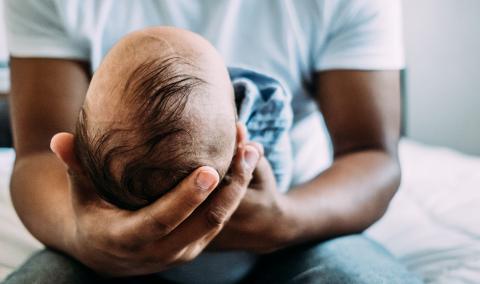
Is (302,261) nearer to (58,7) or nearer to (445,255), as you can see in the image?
(445,255)

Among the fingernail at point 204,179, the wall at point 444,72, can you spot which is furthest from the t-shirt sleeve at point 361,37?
the wall at point 444,72

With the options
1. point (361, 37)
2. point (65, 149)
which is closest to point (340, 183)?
point (361, 37)

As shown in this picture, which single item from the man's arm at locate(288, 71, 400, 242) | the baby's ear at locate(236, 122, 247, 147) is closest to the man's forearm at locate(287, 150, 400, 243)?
the man's arm at locate(288, 71, 400, 242)

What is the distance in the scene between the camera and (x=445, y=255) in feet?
2.93

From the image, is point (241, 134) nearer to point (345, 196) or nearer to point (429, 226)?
point (345, 196)

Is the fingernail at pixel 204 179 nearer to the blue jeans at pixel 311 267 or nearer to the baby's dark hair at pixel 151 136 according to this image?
the baby's dark hair at pixel 151 136

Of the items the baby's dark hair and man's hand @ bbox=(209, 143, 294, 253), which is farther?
man's hand @ bbox=(209, 143, 294, 253)

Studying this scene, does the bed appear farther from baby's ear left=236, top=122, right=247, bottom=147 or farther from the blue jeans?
baby's ear left=236, top=122, right=247, bottom=147

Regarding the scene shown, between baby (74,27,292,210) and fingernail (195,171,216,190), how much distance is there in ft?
0.18

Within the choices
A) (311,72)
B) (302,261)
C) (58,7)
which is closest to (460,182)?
(311,72)

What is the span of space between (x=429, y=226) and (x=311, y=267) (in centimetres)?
48

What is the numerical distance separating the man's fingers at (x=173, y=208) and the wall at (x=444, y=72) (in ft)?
5.25

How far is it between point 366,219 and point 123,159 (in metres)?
0.40

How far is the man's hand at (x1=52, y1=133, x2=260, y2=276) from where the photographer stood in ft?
1.59
